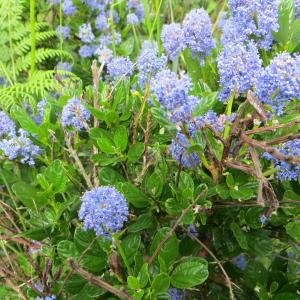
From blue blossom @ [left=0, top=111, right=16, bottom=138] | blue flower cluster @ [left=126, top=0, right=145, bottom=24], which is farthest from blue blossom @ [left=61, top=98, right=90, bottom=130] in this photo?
blue flower cluster @ [left=126, top=0, right=145, bottom=24]

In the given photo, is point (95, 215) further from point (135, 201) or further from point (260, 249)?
point (260, 249)

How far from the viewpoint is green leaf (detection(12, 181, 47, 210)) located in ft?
4.23

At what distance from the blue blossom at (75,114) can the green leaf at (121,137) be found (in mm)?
97

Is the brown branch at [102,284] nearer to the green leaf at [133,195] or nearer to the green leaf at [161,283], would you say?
the green leaf at [161,283]

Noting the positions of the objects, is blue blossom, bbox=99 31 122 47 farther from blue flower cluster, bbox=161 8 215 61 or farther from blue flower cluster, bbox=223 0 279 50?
blue flower cluster, bbox=223 0 279 50

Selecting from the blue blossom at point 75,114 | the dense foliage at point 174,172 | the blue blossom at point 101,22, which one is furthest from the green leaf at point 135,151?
the blue blossom at point 101,22

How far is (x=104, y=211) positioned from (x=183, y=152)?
0.24 m

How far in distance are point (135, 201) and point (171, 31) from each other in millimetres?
563

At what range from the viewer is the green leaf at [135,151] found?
1.25 metres

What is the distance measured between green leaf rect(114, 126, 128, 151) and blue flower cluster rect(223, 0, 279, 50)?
14.5 inches

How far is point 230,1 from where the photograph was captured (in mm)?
1289

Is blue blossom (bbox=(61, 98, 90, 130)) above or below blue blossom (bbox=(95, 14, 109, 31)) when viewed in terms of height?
above

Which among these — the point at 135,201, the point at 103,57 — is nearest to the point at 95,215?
the point at 135,201

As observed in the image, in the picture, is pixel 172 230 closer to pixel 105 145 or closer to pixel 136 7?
pixel 105 145
